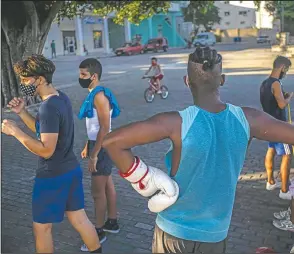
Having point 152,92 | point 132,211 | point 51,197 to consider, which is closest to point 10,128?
point 51,197

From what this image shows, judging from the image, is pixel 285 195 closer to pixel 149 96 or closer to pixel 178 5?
pixel 149 96

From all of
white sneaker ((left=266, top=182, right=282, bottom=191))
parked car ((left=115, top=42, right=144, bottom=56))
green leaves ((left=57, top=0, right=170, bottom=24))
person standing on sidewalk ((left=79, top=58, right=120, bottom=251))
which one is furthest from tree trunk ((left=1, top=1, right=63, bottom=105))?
parked car ((left=115, top=42, right=144, bottom=56))

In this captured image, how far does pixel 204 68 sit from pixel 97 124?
2.14m

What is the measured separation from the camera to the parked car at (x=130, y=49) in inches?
1694

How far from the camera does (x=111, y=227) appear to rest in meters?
4.45

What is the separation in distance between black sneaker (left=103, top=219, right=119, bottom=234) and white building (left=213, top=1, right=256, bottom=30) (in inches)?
3751

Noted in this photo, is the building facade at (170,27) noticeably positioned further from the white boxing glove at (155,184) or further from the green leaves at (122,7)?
the white boxing glove at (155,184)

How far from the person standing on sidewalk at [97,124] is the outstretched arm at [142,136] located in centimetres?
183

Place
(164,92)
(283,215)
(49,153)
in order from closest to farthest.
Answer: (49,153), (283,215), (164,92)

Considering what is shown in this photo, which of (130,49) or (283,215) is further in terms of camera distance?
(130,49)

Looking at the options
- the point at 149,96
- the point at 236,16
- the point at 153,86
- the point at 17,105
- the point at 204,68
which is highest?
the point at 236,16

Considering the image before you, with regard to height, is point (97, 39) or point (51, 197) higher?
point (97, 39)

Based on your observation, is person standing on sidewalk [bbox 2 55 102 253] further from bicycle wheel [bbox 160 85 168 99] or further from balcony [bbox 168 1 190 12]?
balcony [bbox 168 1 190 12]

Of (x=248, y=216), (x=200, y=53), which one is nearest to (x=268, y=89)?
(x=248, y=216)
